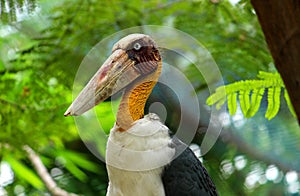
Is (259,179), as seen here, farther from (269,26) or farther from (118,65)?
(269,26)

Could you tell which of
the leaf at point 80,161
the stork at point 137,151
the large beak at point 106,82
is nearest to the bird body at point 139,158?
the stork at point 137,151

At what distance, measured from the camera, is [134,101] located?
2.83m

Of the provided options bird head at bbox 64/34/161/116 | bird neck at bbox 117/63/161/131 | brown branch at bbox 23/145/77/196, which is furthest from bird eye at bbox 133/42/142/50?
brown branch at bbox 23/145/77/196

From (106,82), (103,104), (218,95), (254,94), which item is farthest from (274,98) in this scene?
(103,104)

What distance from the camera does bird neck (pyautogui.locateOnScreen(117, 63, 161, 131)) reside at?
2783 millimetres

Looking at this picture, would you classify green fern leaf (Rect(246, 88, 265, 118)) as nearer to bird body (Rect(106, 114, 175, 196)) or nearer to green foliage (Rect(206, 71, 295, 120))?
green foliage (Rect(206, 71, 295, 120))

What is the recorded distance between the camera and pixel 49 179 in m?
4.30

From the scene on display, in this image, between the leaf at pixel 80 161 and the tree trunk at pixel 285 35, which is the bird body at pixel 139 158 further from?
the leaf at pixel 80 161

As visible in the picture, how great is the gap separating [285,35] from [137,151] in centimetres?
154

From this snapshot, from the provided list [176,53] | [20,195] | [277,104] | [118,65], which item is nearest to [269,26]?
[277,104]

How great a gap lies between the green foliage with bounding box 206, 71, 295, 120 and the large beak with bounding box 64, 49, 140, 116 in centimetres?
30

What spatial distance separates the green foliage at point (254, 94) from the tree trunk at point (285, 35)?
1224 mm

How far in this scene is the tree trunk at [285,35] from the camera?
1.18 metres

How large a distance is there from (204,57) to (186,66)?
0.21 m
